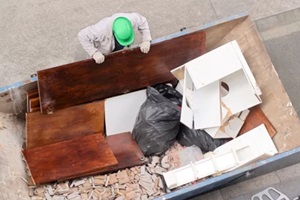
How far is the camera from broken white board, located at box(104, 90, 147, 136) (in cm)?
450

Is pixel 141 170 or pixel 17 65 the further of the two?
pixel 17 65

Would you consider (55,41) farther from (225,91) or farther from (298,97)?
(298,97)

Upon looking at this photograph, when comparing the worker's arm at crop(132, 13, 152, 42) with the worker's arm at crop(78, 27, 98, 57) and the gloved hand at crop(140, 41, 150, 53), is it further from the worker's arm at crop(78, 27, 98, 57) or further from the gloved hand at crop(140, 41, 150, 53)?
the worker's arm at crop(78, 27, 98, 57)

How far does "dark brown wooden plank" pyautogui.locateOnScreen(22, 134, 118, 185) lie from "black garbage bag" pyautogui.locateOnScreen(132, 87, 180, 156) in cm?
34

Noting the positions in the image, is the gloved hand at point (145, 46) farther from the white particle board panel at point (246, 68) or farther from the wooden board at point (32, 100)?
the wooden board at point (32, 100)

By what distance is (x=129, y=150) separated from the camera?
4.43 m

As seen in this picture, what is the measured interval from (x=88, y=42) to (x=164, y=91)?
881mm

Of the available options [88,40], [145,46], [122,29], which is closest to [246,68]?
[145,46]

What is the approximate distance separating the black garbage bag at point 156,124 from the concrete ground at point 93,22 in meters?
1.21

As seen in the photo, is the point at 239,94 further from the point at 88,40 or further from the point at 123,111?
the point at 88,40

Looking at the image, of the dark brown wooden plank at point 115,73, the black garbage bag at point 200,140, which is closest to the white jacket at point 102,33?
the dark brown wooden plank at point 115,73

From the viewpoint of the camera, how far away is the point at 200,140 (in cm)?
434

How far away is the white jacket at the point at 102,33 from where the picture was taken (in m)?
4.15

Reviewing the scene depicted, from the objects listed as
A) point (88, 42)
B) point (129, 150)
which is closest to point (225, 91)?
point (129, 150)
